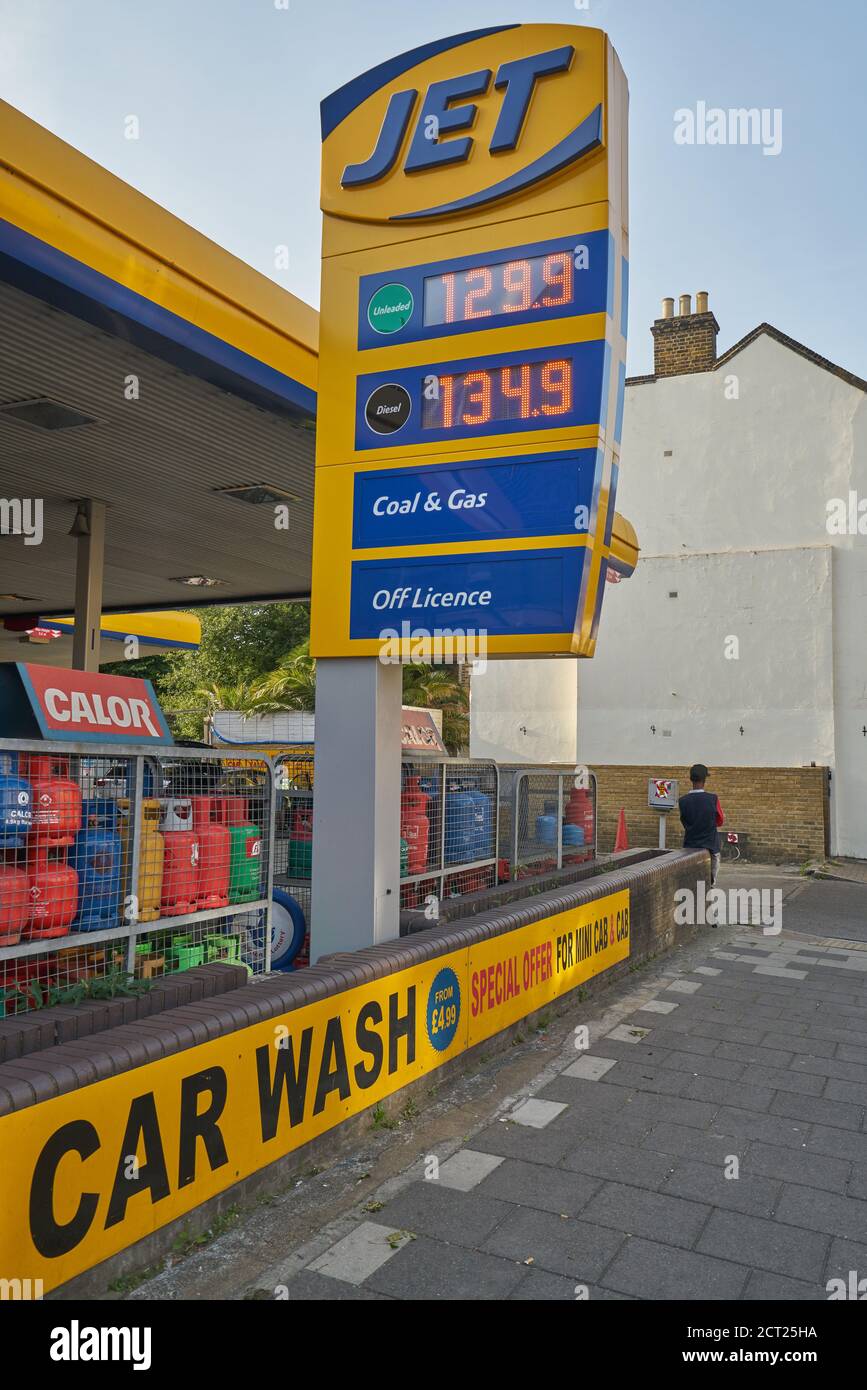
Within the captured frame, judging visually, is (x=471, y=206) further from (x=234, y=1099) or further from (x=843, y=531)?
(x=843, y=531)

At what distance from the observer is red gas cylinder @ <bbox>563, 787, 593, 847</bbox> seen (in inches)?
417

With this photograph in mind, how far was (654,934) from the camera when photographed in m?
9.76

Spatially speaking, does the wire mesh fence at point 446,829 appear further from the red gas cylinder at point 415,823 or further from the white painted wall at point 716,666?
the white painted wall at point 716,666

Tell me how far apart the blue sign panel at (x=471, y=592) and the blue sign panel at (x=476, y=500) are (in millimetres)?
129

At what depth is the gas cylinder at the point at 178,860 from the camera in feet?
17.1

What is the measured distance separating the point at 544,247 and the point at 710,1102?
196 inches

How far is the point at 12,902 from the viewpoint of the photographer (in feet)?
13.5

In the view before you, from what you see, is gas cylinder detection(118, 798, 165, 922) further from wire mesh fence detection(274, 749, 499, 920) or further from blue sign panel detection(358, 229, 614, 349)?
blue sign panel detection(358, 229, 614, 349)

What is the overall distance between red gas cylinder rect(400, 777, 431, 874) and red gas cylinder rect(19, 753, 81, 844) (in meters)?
3.01

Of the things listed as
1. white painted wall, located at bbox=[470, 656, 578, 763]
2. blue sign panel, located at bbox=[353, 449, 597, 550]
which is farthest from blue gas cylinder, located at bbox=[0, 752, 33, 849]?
white painted wall, located at bbox=[470, 656, 578, 763]

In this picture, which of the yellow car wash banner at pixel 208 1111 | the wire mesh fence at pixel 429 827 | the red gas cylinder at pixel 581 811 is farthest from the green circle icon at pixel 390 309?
the red gas cylinder at pixel 581 811

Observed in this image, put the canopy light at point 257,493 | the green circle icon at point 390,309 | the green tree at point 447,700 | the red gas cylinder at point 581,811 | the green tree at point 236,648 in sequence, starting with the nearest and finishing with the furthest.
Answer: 1. the green circle icon at point 390,309
2. the canopy light at point 257,493
3. the red gas cylinder at point 581,811
4. the green tree at point 447,700
5. the green tree at point 236,648

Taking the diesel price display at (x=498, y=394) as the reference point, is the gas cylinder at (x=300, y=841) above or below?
below

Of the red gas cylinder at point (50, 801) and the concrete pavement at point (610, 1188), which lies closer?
the concrete pavement at point (610, 1188)
